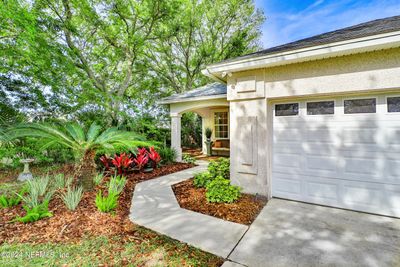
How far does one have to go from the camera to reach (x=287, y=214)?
372 cm

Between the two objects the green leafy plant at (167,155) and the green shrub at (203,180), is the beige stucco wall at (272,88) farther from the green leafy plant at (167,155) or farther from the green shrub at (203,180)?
the green leafy plant at (167,155)

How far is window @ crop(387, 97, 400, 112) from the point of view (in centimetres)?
348

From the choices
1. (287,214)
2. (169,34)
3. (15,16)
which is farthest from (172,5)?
(287,214)

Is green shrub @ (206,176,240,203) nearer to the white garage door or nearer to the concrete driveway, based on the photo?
the concrete driveway

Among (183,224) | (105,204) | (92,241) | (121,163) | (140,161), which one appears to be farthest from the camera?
(140,161)

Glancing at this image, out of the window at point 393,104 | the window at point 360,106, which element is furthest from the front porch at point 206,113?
the window at point 393,104

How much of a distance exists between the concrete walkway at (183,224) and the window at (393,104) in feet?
11.5

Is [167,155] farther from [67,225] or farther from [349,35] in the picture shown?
[349,35]

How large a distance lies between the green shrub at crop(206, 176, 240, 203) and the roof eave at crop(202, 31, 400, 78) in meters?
2.81

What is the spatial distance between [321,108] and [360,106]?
2.15 feet

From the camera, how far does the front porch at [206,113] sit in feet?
27.4

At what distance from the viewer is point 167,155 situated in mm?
8656

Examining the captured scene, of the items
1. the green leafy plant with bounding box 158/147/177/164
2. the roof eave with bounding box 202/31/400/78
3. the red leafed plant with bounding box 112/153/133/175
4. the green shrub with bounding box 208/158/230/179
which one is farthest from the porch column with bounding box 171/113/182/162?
the roof eave with bounding box 202/31/400/78

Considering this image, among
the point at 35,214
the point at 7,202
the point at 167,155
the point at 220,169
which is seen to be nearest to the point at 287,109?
the point at 220,169
